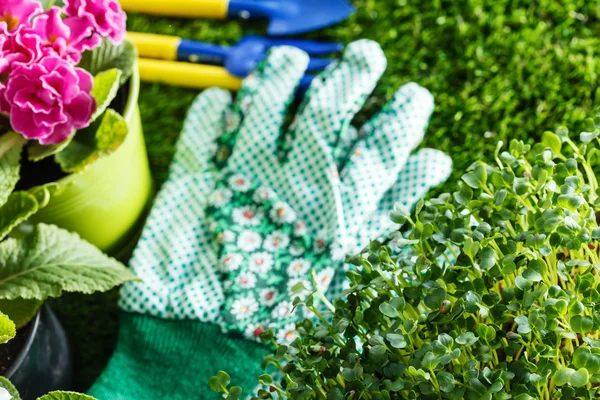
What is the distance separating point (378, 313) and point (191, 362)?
1.23ft

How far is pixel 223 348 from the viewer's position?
936 mm

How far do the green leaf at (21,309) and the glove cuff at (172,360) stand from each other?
163mm

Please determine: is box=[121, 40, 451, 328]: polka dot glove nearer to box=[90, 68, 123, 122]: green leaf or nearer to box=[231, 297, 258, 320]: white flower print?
box=[231, 297, 258, 320]: white flower print

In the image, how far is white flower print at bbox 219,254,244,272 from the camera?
3.17 ft

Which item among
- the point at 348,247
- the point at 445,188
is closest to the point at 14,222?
the point at 348,247

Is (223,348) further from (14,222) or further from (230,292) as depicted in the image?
(14,222)

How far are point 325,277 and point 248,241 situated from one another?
0.41 feet

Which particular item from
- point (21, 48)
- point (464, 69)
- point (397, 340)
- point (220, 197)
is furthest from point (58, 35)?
point (464, 69)

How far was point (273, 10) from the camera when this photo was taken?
123cm

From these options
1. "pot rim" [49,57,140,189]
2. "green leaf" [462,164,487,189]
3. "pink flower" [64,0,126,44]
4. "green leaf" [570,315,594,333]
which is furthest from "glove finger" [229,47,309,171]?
"green leaf" [570,315,594,333]

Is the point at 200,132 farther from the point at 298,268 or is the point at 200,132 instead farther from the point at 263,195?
the point at 298,268

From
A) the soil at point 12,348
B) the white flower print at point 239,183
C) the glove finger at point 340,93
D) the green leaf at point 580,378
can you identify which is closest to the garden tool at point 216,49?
the glove finger at point 340,93

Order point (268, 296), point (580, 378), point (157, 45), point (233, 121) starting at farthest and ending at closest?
point (157, 45) < point (233, 121) < point (268, 296) < point (580, 378)

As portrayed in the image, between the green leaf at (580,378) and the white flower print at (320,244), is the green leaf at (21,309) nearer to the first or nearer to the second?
the white flower print at (320,244)
